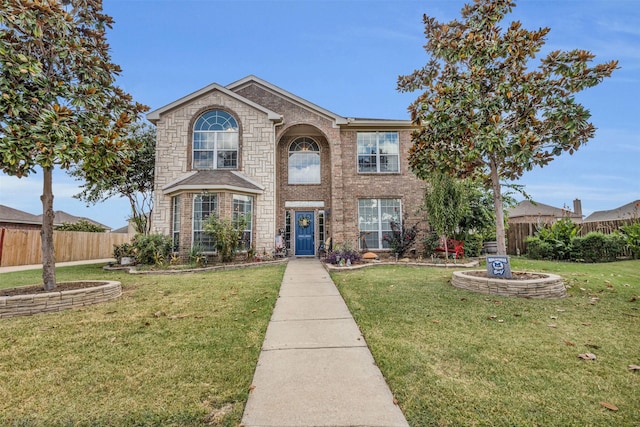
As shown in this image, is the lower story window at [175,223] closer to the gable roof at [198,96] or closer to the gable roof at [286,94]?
the gable roof at [198,96]

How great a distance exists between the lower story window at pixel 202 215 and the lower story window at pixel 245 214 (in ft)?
2.70

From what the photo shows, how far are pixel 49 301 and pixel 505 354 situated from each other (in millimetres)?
7184

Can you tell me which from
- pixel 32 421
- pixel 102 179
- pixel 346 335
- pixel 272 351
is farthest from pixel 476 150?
pixel 102 179

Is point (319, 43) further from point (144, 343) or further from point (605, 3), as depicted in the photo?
point (144, 343)

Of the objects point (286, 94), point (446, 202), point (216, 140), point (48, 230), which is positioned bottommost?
point (48, 230)

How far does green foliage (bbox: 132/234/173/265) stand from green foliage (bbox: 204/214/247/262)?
1825 mm

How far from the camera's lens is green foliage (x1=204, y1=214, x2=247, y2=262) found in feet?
37.6

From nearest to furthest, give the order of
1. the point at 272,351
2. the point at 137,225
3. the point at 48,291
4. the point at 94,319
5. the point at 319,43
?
the point at 272,351 → the point at 94,319 → the point at 48,291 → the point at 319,43 → the point at 137,225

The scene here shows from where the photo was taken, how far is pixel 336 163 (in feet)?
46.3

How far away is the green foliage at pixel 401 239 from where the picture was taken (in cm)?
1312

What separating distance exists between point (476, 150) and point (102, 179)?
8.01 meters

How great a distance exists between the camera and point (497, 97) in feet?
21.7

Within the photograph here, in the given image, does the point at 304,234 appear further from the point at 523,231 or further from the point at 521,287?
the point at 523,231

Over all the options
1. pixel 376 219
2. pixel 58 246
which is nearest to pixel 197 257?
pixel 376 219
